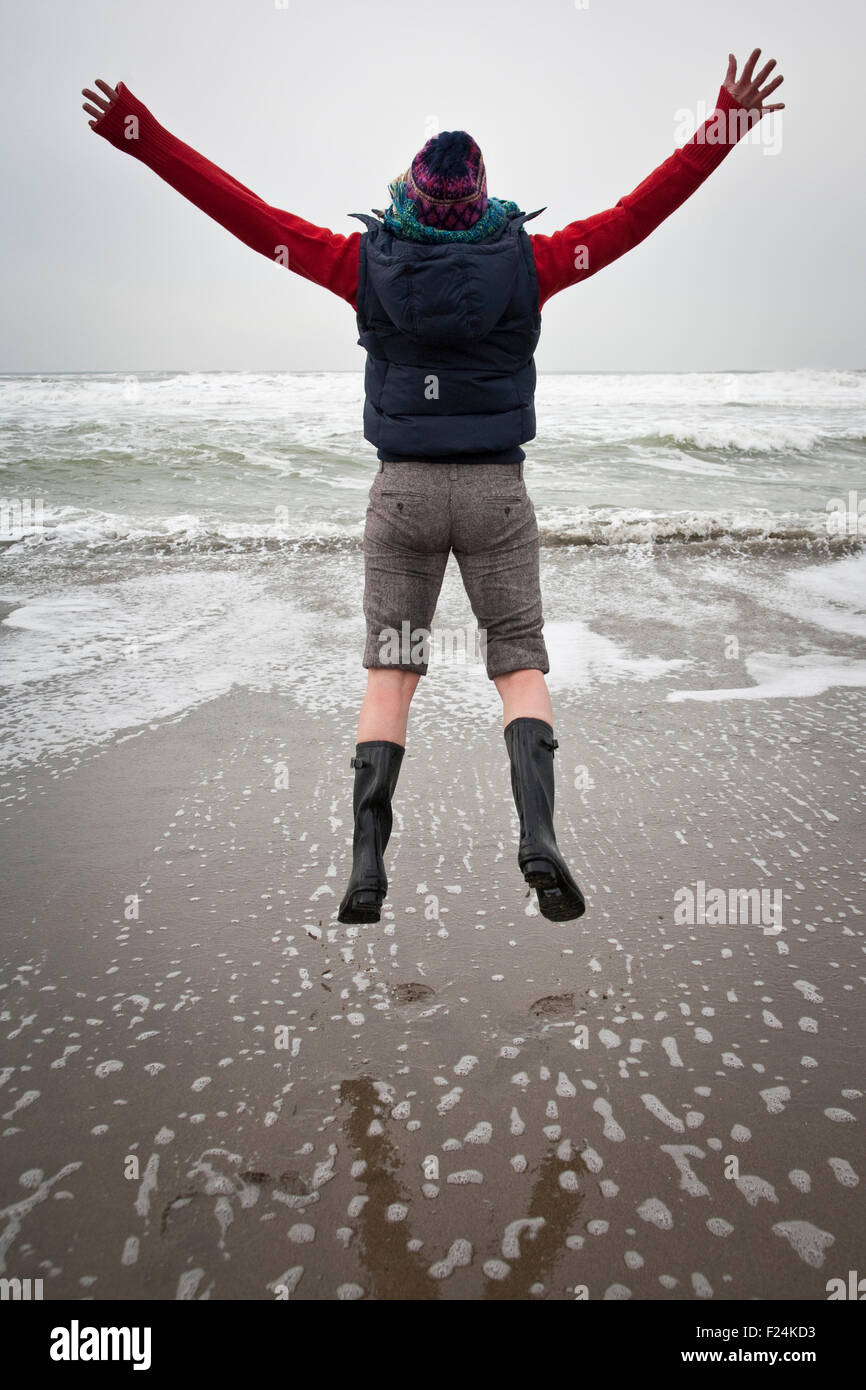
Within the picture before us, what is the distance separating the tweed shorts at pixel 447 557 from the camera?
216 cm

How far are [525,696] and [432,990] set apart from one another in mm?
760

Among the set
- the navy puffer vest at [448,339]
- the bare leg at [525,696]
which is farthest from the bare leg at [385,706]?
the navy puffer vest at [448,339]

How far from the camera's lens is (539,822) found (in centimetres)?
209

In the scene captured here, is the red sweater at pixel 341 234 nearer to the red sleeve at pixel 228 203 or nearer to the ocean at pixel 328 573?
the red sleeve at pixel 228 203

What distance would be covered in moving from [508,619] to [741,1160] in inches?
50.6

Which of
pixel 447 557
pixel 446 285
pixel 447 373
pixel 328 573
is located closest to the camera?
pixel 446 285

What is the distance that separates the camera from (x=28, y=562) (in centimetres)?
680

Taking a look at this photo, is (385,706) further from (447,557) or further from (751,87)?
(751,87)

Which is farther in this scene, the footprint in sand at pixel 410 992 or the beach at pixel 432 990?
the footprint in sand at pixel 410 992

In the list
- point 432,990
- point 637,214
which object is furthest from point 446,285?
point 432,990

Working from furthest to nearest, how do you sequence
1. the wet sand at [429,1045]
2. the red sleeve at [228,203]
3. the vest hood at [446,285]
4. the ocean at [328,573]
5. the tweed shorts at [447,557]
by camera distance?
the ocean at [328,573]
the tweed shorts at [447,557]
the red sleeve at [228,203]
the vest hood at [446,285]
the wet sand at [429,1045]

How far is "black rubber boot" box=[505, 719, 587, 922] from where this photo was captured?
1.99 meters

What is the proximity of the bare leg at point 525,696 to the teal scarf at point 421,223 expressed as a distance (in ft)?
3.37

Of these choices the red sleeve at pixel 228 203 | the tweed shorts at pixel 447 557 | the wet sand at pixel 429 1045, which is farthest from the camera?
the tweed shorts at pixel 447 557
